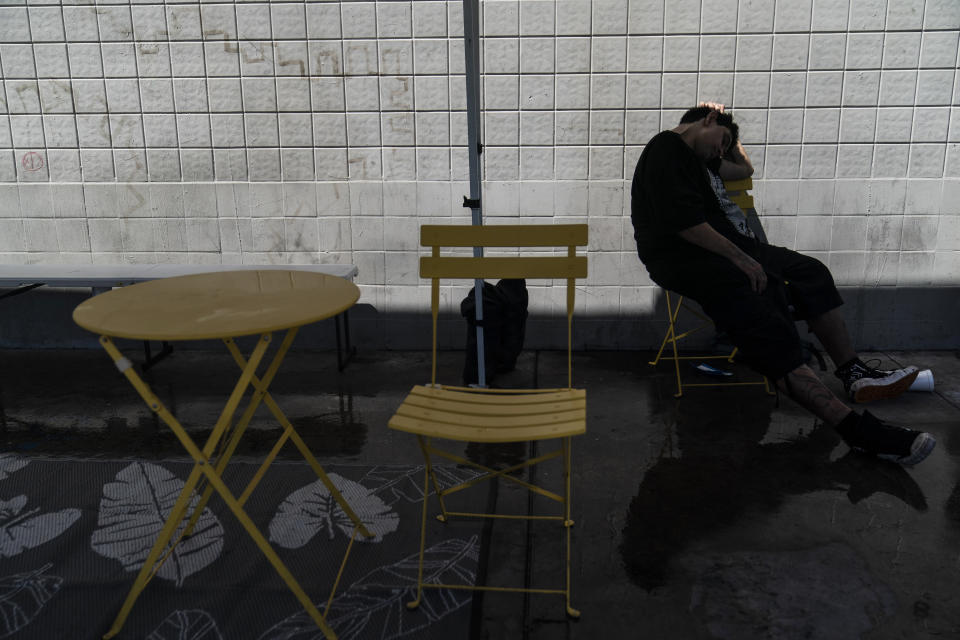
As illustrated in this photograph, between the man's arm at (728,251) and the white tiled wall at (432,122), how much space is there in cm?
119

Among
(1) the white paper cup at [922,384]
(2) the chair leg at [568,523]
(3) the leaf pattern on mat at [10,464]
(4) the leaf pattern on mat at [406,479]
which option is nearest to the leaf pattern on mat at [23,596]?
(3) the leaf pattern on mat at [10,464]

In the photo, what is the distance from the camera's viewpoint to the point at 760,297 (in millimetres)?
3451

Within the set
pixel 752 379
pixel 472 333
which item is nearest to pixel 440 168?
pixel 472 333

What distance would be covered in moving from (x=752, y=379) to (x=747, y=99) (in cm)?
157

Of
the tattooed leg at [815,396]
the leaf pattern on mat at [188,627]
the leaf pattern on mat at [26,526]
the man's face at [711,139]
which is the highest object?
the man's face at [711,139]

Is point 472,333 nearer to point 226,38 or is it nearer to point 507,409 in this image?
point 507,409

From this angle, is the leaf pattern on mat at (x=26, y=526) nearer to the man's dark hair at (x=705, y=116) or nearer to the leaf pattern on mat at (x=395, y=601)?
the leaf pattern on mat at (x=395, y=601)

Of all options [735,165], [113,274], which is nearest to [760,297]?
[735,165]

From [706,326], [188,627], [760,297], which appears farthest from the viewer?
[706,326]

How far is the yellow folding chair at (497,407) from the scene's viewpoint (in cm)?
230

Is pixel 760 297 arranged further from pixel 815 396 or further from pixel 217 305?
pixel 217 305

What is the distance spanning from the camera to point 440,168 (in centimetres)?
464

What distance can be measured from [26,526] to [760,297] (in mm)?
3036

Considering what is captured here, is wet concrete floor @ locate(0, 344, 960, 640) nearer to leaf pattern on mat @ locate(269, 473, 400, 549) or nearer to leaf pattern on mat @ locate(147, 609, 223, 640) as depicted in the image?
leaf pattern on mat @ locate(269, 473, 400, 549)
